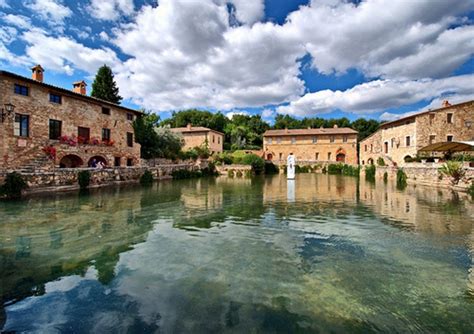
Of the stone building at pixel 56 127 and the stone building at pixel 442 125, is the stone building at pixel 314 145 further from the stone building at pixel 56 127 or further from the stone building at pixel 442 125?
the stone building at pixel 56 127

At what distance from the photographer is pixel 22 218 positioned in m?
8.57

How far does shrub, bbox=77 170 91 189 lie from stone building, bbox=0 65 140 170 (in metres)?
3.71

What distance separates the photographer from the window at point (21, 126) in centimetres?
1702

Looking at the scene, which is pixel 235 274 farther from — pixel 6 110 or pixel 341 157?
pixel 341 157

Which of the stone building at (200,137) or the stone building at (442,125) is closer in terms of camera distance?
the stone building at (442,125)

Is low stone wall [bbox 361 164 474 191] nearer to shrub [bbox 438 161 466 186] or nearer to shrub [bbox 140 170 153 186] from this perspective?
shrub [bbox 438 161 466 186]

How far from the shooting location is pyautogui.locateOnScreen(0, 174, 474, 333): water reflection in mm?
3270

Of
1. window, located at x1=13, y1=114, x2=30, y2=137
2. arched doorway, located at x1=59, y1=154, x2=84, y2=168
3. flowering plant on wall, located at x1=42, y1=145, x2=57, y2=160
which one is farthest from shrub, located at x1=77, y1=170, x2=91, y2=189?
window, located at x1=13, y1=114, x2=30, y2=137

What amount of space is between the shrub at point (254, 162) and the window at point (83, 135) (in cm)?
2103

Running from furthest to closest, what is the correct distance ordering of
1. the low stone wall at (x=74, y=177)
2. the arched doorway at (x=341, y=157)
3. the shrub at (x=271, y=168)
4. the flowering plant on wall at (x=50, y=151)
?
the arched doorway at (x=341, y=157), the shrub at (x=271, y=168), the flowering plant on wall at (x=50, y=151), the low stone wall at (x=74, y=177)

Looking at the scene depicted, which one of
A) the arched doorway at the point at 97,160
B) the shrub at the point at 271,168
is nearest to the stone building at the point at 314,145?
the shrub at the point at 271,168

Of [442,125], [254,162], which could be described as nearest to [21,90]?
[254,162]

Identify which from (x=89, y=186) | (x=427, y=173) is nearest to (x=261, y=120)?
(x=427, y=173)

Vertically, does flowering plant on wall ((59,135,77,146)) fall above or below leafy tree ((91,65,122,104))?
below
